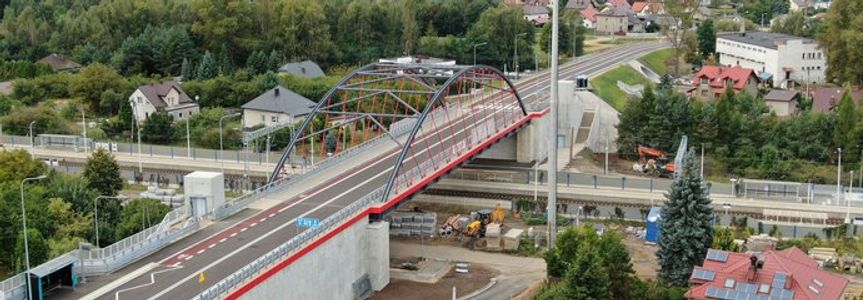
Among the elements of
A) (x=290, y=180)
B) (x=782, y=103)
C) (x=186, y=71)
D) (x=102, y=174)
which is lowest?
(x=102, y=174)

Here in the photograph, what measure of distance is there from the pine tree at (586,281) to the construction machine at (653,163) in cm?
2645

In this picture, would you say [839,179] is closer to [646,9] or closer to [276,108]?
[276,108]

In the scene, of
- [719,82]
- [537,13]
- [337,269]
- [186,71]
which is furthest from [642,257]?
[537,13]

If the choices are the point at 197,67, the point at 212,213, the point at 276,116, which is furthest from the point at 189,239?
the point at 197,67

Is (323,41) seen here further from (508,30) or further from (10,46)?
(10,46)

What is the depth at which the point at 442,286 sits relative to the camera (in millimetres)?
43719

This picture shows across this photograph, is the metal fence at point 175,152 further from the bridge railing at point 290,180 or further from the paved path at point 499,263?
the paved path at point 499,263

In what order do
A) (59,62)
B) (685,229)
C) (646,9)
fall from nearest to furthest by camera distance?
(685,229), (59,62), (646,9)

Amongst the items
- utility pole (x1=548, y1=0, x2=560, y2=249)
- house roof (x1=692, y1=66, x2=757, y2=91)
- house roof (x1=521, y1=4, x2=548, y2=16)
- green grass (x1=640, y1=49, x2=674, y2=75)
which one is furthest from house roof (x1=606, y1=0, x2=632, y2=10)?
utility pole (x1=548, y1=0, x2=560, y2=249)

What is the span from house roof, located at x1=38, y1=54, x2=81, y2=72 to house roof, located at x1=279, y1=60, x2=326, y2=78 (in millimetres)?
19869

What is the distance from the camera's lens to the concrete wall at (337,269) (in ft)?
116

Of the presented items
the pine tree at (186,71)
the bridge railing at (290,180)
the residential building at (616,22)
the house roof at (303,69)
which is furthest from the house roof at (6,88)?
the residential building at (616,22)

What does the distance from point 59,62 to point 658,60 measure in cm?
5569

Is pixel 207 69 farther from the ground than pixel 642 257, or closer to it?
farther from the ground
